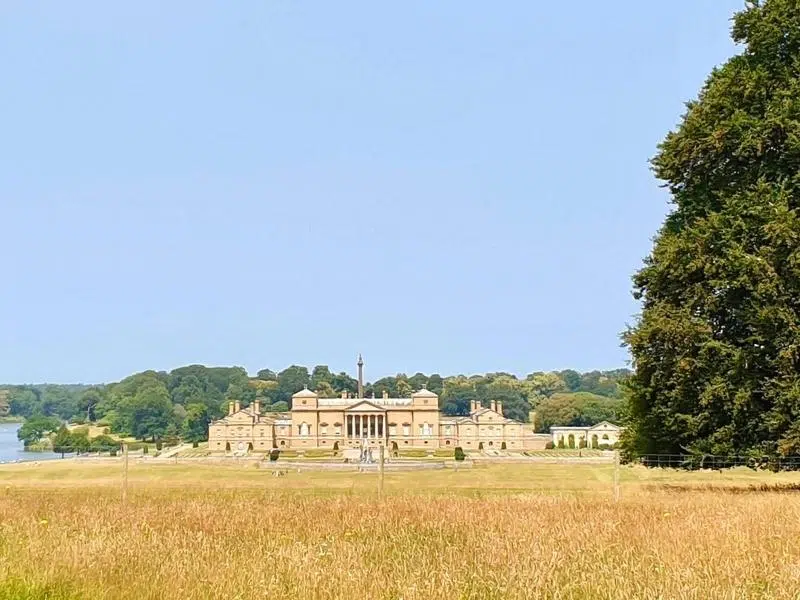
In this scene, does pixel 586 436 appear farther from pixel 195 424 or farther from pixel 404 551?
pixel 404 551

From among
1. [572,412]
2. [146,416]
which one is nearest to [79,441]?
[146,416]

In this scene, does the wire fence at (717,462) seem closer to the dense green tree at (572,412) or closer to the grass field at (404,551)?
the grass field at (404,551)

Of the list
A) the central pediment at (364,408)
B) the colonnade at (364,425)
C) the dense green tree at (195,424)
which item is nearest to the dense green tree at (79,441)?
the dense green tree at (195,424)

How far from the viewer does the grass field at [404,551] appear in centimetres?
774

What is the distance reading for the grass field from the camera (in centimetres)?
774

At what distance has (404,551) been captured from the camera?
977cm

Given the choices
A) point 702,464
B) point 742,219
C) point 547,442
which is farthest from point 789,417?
point 547,442

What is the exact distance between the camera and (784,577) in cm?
787

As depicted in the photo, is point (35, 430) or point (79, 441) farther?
point (35, 430)

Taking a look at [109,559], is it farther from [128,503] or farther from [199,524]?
[128,503]

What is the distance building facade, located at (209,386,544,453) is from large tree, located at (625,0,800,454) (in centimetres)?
11103

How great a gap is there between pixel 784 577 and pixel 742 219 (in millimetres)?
13139

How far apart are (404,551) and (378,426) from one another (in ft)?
409

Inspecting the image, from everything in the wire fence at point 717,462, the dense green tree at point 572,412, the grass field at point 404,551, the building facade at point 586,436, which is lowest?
the building facade at point 586,436
